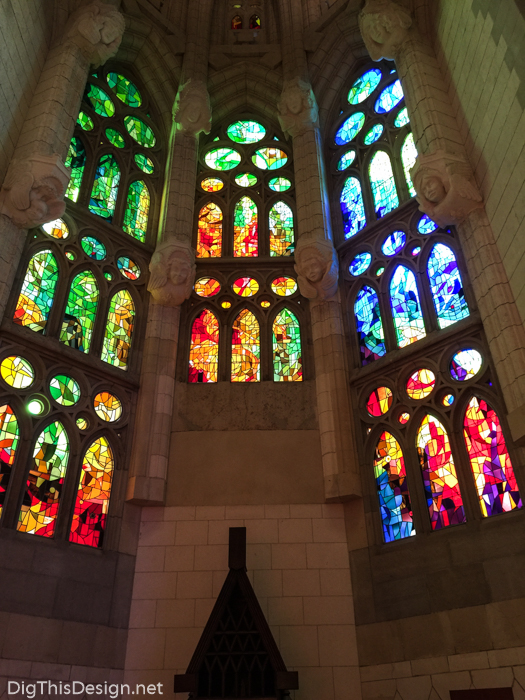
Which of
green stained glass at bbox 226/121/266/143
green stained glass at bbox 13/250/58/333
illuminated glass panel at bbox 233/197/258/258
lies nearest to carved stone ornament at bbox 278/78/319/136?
green stained glass at bbox 226/121/266/143

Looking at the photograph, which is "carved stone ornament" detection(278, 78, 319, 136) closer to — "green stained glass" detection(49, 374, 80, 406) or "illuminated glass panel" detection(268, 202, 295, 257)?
"illuminated glass panel" detection(268, 202, 295, 257)

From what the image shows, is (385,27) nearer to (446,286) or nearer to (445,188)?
(445,188)

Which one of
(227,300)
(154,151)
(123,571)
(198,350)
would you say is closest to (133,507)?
(123,571)

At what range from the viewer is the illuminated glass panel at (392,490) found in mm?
7887

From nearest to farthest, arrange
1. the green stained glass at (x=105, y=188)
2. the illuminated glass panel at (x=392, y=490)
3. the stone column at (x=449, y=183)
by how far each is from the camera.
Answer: the stone column at (x=449, y=183)
the illuminated glass panel at (x=392, y=490)
the green stained glass at (x=105, y=188)

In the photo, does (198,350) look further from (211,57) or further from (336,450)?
(211,57)

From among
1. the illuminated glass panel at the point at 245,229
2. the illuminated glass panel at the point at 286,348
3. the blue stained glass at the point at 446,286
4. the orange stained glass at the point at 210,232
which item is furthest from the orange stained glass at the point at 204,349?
the blue stained glass at the point at 446,286

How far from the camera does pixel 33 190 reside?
8.41 m

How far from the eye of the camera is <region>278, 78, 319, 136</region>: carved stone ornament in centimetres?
1155

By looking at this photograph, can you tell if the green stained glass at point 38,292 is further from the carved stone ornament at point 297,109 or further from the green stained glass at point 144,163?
the carved stone ornament at point 297,109

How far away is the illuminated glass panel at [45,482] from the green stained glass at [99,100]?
677cm

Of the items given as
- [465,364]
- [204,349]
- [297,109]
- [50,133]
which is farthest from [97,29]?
[465,364]

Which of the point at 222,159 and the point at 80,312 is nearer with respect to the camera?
the point at 80,312

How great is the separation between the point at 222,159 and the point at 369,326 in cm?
554
